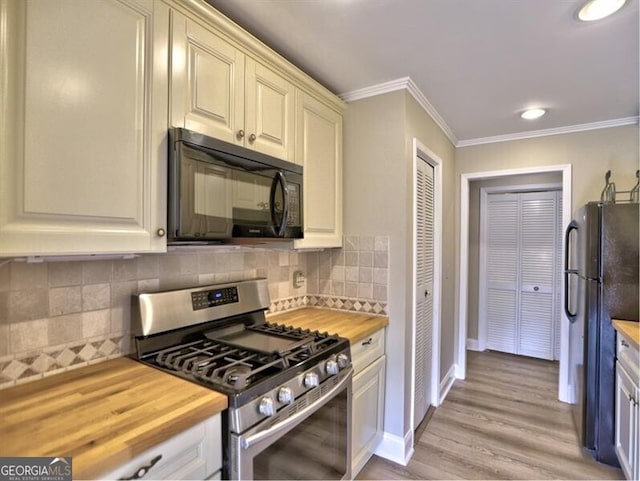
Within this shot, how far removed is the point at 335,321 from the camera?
81.8 inches

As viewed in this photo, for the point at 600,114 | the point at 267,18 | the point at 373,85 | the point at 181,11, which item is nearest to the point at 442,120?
the point at 373,85

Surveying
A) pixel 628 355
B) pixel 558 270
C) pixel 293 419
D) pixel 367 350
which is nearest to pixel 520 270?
pixel 558 270

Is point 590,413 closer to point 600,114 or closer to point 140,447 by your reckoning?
point 600,114

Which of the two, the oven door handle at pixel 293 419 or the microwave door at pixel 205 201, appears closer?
the oven door handle at pixel 293 419

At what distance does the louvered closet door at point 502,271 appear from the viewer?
410cm

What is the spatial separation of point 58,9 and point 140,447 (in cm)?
122

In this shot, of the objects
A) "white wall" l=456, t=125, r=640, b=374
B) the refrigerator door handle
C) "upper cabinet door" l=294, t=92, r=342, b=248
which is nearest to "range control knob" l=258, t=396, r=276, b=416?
"upper cabinet door" l=294, t=92, r=342, b=248

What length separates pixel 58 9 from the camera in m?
0.97

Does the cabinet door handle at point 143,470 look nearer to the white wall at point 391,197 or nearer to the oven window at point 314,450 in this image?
the oven window at point 314,450

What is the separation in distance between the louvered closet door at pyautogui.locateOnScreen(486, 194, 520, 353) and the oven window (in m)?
3.30

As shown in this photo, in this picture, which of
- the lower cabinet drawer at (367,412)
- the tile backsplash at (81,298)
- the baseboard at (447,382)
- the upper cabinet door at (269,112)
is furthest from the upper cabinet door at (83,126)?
the baseboard at (447,382)

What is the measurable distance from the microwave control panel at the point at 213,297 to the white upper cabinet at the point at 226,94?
2.38 feet

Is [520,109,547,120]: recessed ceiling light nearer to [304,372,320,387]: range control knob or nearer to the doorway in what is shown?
the doorway

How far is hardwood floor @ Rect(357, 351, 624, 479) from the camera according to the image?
2033 mm
